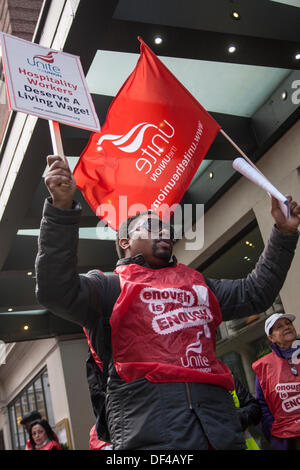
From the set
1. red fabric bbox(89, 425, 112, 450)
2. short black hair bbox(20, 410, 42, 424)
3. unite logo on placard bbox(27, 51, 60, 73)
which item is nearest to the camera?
unite logo on placard bbox(27, 51, 60, 73)

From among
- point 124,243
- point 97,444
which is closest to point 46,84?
point 124,243

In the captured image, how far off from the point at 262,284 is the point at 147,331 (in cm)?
69

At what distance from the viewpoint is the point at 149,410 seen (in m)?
1.99

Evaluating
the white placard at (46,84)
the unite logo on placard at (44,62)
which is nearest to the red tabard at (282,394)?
the white placard at (46,84)

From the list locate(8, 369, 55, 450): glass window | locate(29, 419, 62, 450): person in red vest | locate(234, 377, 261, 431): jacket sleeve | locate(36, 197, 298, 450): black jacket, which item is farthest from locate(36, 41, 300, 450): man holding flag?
locate(8, 369, 55, 450): glass window

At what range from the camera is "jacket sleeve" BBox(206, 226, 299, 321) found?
251cm

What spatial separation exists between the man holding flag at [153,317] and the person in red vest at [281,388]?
2.24 m

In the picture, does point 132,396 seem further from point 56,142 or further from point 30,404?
point 30,404

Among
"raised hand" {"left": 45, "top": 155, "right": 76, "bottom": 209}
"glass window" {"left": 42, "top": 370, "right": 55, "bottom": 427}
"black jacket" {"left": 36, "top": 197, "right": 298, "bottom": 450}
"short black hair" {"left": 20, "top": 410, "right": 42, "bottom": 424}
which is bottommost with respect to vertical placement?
"black jacket" {"left": 36, "top": 197, "right": 298, "bottom": 450}

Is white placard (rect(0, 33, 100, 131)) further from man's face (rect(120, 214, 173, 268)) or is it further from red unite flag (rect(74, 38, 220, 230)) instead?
red unite flag (rect(74, 38, 220, 230))

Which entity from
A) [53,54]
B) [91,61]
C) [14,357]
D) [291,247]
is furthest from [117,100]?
[14,357]

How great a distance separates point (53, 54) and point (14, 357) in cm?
1503

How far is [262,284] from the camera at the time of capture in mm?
2527

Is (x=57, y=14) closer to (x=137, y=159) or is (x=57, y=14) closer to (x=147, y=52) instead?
(x=147, y=52)
